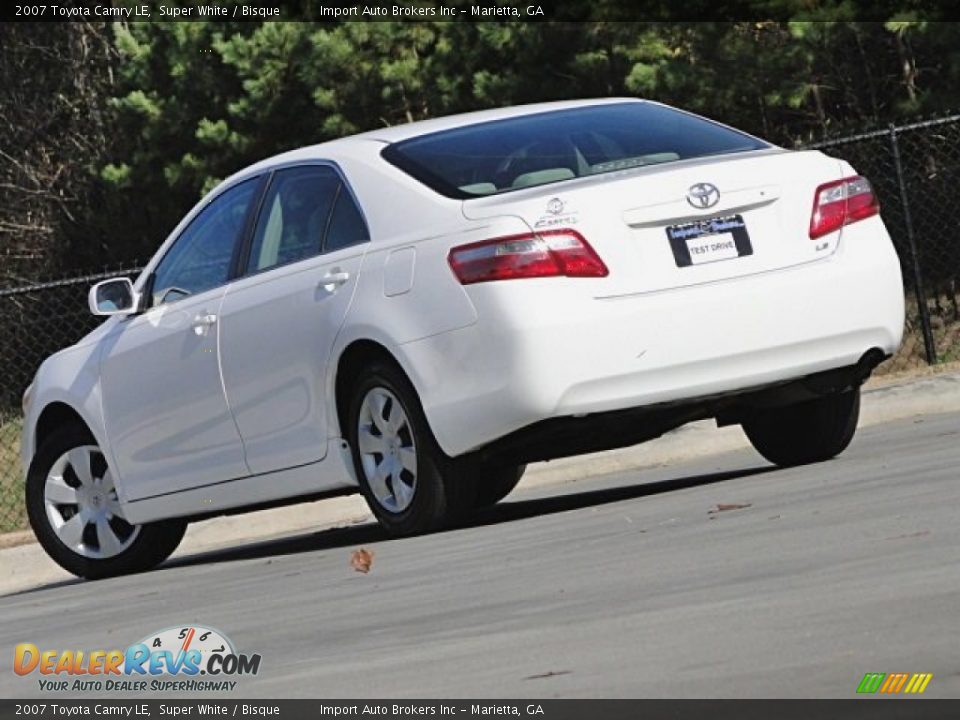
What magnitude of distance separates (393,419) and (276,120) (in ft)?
75.4

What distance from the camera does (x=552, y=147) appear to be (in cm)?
927

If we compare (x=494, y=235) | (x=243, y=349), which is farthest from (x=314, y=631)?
(x=243, y=349)

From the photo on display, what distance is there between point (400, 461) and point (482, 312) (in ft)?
2.75

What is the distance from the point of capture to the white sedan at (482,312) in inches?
336

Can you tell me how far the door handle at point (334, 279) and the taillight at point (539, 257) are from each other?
79 centimetres

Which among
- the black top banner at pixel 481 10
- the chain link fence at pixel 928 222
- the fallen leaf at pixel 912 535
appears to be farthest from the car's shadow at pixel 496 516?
the black top banner at pixel 481 10

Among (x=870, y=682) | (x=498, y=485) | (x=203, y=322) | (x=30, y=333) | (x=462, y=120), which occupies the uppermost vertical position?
(x=462, y=120)

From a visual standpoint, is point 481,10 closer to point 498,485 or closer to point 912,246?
point 912,246

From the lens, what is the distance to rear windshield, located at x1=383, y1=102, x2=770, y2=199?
9.08 meters

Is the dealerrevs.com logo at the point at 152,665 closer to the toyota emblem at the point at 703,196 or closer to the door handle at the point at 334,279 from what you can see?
the door handle at the point at 334,279

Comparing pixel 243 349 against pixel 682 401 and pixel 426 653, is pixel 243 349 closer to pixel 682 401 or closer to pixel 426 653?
pixel 682 401

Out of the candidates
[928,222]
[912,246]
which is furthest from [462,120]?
[928,222]

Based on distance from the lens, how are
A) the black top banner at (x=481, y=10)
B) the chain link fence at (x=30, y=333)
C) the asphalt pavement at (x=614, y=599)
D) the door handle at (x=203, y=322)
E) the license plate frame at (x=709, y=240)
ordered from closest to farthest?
1. the asphalt pavement at (x=614, y=599)
2. the license plate frame at (x=709, y=240)
3. the door handle at (x=203, y=322)
4. the black top banner at (x=481, y=10)
5. the chain link fence at (x=30, y=333)
